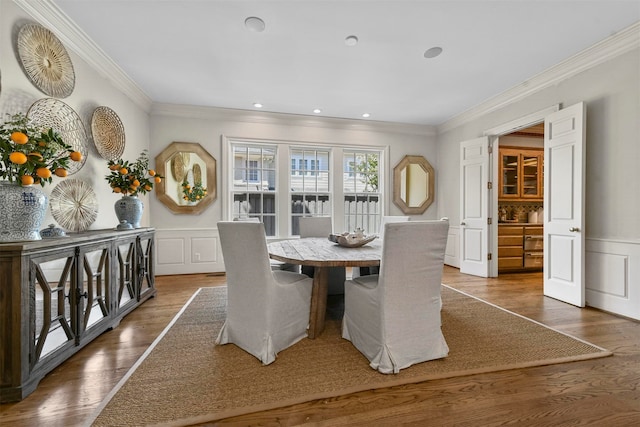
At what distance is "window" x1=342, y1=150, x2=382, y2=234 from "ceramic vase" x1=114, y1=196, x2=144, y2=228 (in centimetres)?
323

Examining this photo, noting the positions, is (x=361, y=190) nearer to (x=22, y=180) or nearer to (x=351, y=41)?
(x=351, y=41)

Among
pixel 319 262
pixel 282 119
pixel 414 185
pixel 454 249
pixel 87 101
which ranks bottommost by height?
pixel 454 249

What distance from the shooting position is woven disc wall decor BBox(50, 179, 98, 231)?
7.80 feet

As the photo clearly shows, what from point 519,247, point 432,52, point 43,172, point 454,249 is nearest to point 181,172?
point 43,172

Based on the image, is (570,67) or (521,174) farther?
(521,174)

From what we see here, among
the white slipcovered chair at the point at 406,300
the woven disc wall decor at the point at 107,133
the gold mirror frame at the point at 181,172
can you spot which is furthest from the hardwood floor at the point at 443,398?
the gold mirror frame at the point at 181,172

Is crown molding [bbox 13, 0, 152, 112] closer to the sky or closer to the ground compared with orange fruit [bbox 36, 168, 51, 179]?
closer to the sky

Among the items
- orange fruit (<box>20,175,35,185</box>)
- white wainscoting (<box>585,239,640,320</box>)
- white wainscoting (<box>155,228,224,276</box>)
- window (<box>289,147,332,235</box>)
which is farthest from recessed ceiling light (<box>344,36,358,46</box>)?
white wainscoting (<box>155,228,224,276</box>)

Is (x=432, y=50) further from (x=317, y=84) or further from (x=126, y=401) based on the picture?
(x=126, y=401)

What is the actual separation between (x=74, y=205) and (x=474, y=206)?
16.3 feet

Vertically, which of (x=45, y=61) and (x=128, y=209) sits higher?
(x=45, y=61)

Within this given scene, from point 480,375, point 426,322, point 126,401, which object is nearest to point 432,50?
point 426,322

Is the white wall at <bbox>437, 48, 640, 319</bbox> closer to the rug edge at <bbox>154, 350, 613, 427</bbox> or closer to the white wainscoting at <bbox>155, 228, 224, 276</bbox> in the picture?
the rug edge at <bbox>154, 350, 613, 427</bbox>

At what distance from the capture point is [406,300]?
5.65 ft
